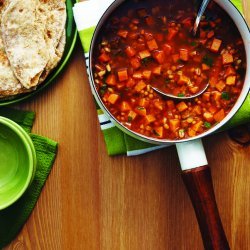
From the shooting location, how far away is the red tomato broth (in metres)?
1.52

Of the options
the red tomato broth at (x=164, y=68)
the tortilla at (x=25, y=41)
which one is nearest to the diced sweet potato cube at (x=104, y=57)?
the red tomato broth at (x=164, y=68)

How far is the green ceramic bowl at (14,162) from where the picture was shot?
162 centimetres

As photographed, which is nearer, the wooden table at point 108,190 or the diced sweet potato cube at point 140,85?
the diced sweet potato cube at point 140,85

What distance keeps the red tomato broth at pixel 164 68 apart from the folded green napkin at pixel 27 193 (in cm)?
32

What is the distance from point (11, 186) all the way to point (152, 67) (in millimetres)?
644

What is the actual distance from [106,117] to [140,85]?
7.6 inches

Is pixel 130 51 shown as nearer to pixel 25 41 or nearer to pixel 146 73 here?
pixel 146 73

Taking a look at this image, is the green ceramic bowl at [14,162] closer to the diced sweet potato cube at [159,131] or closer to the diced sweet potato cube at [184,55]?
the diced sweet potato cube at [159,131]

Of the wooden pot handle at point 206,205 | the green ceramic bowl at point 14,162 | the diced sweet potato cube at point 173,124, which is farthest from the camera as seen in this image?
the green ceramic bowl at point 14,162

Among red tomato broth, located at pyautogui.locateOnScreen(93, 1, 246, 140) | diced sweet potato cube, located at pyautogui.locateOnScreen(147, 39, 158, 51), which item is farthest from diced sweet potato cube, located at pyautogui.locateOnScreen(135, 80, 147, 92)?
diced sweet potato cube, located at pyautogui.locateOnScreen(147, 39, 158, 51)

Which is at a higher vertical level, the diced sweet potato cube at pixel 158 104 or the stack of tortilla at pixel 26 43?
the stack of tortilla at pixel 26 43

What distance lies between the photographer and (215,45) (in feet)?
5.01

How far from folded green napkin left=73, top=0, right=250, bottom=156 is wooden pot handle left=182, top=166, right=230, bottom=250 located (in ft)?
0.86

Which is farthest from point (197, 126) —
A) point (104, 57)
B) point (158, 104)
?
point (104, 57)
